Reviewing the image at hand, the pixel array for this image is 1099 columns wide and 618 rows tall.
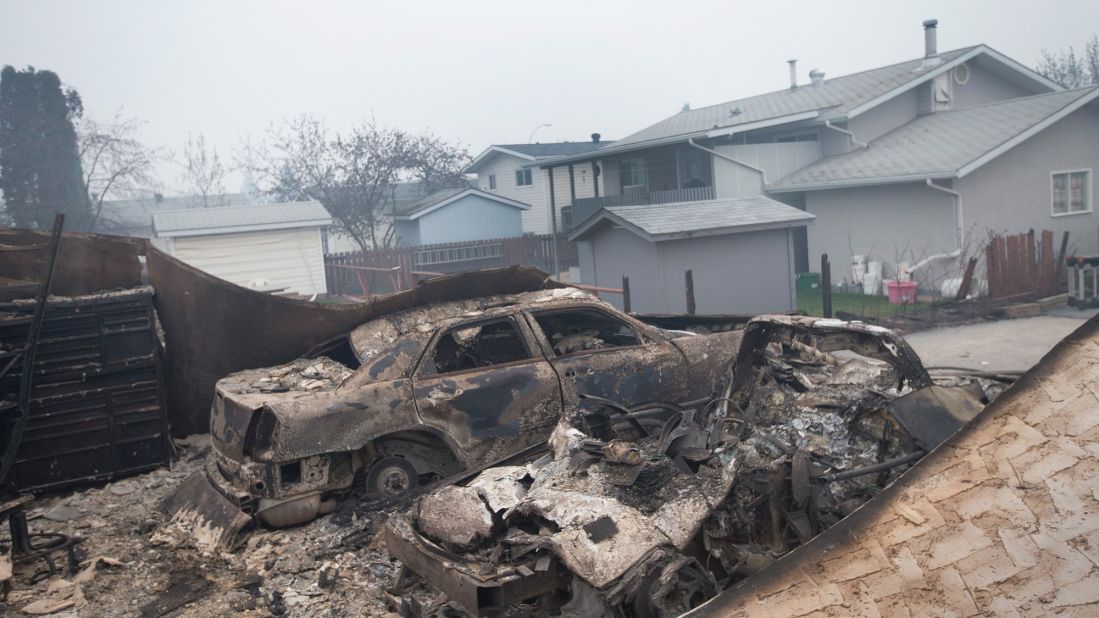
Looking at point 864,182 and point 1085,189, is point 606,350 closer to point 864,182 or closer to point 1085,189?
point 864,182

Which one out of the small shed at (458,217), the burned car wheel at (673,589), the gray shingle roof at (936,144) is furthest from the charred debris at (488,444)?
the small shed at (458,217)

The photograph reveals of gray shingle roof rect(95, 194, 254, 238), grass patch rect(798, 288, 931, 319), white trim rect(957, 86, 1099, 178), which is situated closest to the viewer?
grass patch rect(798, 288, 931, 319)

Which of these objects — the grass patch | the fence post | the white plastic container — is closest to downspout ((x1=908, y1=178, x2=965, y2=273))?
the grass patch

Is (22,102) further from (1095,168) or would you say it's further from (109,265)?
(1095,168)

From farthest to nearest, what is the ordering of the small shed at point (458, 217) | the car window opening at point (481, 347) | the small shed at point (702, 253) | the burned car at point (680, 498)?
the small shed at point (458, 217) → the small shed at point (702, 253) → the car window opening at point (481, 347) → the burned car at point (680, 498)

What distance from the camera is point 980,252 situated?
660 inches

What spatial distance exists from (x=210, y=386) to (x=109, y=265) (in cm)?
150

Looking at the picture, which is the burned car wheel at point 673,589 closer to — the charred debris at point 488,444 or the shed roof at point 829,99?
the charred debris at point 488,444

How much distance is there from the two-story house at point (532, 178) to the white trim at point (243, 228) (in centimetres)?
981

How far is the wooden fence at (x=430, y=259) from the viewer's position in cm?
2458

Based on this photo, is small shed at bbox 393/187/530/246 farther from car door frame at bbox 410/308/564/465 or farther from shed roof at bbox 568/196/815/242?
car door frame at bbox 410/308/564/465

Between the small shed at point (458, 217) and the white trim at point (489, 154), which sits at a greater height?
the white trim at point (489, 154)

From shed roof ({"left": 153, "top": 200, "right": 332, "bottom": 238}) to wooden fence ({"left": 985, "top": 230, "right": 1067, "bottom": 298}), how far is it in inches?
635

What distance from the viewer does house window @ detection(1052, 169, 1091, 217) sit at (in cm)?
1867
